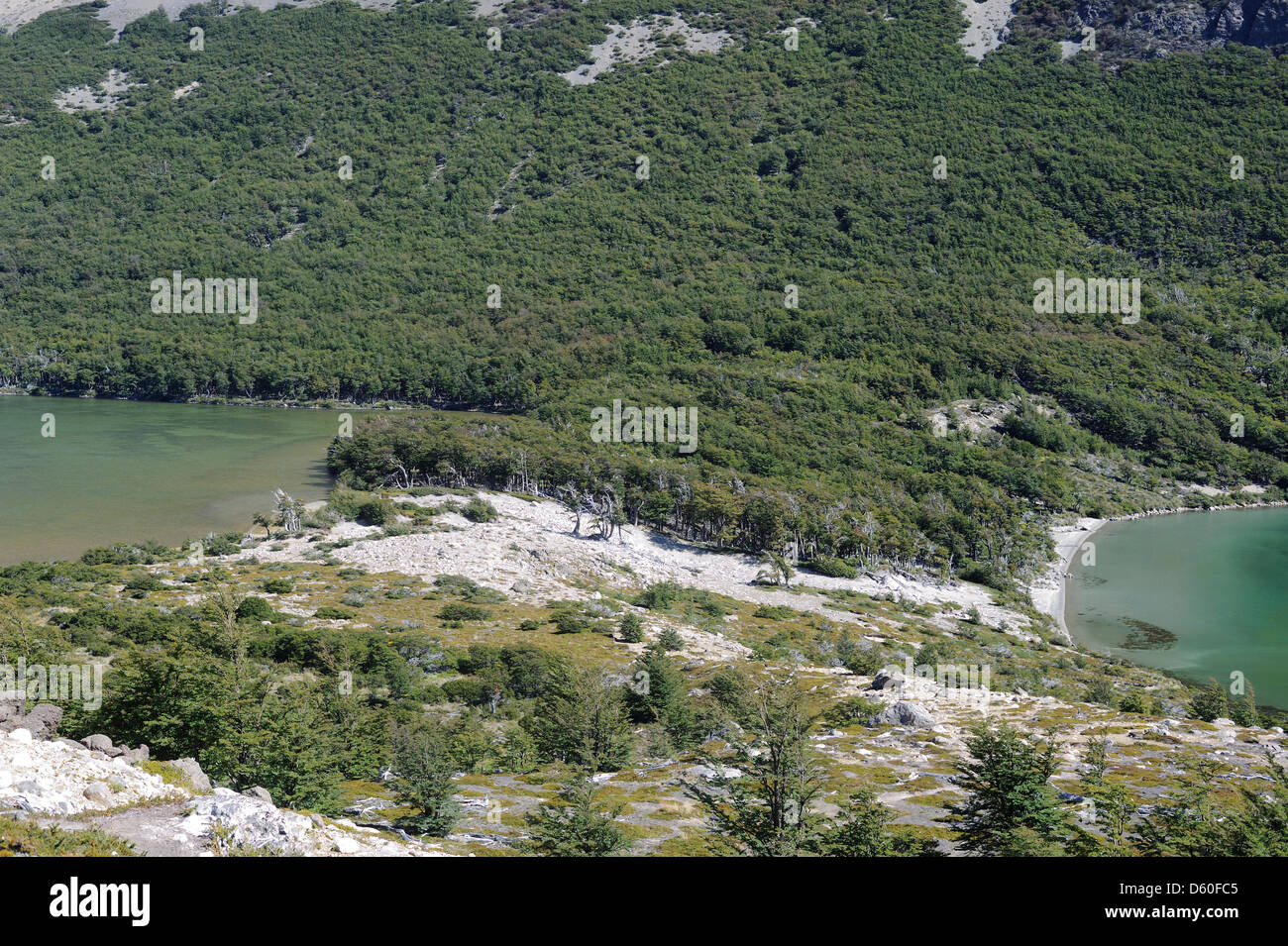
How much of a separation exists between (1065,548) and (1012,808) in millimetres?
66752

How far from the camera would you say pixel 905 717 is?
2667cm

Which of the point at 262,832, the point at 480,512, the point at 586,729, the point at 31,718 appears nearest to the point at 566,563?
the point at 480,512

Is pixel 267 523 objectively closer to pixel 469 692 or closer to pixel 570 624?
pixel 570 624

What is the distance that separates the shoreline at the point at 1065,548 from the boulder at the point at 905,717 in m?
29.8

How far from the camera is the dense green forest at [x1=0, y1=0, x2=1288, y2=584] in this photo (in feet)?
282

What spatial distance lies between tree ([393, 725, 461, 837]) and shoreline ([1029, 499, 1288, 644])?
4380cm

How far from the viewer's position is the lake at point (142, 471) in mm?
61688

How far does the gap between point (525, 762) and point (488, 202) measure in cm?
18192

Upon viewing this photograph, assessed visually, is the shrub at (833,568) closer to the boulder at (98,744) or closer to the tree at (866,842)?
the tree at (866,842)

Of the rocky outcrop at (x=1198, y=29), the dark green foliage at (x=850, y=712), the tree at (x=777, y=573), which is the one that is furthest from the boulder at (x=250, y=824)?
the rocky outcrop at (x=1198, y=29)

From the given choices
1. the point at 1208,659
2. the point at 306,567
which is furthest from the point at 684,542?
the point at 1208,659

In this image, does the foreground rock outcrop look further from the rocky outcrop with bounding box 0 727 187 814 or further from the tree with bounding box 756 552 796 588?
the tree with bounding box 756 552 796 588

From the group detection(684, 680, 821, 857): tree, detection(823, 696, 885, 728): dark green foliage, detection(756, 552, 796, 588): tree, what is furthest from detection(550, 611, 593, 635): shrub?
detection(684, 680, 821, 857): tree

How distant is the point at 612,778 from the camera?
2155cm
